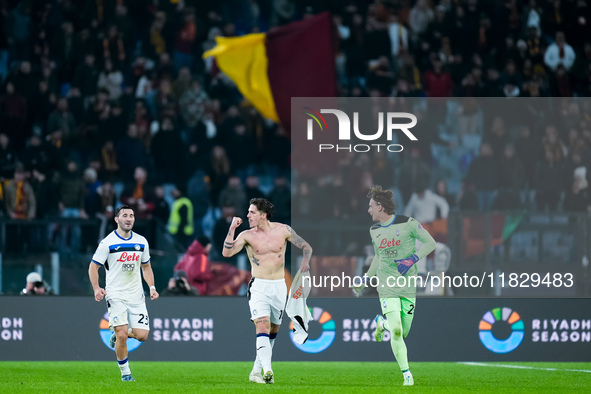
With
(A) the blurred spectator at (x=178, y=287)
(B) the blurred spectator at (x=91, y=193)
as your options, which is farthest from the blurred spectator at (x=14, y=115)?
(A) the blurred spectator at (x=178, y=287)

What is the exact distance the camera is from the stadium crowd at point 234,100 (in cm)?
1662

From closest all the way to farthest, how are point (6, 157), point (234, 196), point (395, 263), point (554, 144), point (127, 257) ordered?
point (395, 263)
point (127, 257)
point (554, 144)
point (234, 196)
point (6, 157)

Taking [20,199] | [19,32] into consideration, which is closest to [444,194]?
[20,199]

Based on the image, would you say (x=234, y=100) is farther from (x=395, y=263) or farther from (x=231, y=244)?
(x=395, y=263)

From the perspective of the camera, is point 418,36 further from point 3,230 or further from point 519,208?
point 3,230

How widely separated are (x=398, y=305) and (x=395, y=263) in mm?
483

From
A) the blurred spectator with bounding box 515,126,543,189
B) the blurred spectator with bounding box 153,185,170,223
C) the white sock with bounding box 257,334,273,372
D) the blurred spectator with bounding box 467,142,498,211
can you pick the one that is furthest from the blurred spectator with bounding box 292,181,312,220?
the white sock with bounding box 257,334,273,372

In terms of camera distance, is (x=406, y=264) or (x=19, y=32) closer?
(x=406, y=264)

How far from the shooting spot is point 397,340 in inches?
435

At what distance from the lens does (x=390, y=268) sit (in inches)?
447

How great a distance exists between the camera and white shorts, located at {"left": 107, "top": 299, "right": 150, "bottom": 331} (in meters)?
11.9

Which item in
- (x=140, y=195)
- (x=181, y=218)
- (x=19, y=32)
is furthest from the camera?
(x=19, y=32)

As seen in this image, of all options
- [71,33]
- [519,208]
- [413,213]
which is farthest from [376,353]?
[71,33]

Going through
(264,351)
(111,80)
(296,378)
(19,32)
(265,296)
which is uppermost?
(19,32)
